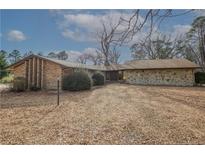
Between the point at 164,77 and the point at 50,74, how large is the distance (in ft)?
30.2

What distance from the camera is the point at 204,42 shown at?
14.9m

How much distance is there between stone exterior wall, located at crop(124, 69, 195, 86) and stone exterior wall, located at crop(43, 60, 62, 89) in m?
7.79

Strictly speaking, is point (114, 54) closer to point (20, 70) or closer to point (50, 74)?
point (50, 74)

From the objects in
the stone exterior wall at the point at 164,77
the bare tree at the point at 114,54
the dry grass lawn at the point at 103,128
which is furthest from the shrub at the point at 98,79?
the dry grass lawn at the point at 103,128

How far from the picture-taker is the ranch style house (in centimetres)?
1141

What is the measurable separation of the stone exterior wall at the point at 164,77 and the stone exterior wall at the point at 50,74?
7.79 metres

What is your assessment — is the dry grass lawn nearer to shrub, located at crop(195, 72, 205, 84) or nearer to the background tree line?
the background tree line

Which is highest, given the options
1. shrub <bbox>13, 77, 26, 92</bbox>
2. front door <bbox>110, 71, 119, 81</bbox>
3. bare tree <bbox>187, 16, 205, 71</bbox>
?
bare tree <bbox>187, 16, 205, 71</bbox>

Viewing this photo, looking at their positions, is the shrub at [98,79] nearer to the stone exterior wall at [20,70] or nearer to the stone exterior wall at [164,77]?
the stone exterior wall at [164,77]

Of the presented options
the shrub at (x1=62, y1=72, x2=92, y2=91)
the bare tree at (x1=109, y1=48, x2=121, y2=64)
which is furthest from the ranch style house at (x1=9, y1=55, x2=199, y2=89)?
the bare tree at (x1=109, y1=48, x2=121, y2=64)

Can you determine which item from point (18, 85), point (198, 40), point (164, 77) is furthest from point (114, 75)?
point (18, 85)
